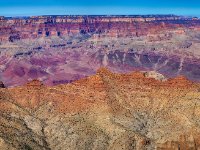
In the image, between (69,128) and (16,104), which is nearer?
(69,128)

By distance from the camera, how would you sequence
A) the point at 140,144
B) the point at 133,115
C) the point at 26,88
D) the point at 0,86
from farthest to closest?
the point at 0,86 → the point at 26,88 → the point at 133,115 → the point at 140,144

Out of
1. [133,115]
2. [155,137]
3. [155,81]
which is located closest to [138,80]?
[155,81]

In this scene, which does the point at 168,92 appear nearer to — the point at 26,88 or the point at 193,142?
the point at 193,142

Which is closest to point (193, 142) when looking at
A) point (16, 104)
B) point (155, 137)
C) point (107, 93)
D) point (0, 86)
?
point (155, 137)

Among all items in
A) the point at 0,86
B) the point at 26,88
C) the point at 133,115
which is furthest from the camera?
Result: the point at 0,86

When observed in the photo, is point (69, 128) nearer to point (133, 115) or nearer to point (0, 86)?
point (133, 115)

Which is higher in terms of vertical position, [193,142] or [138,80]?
[138,80]
